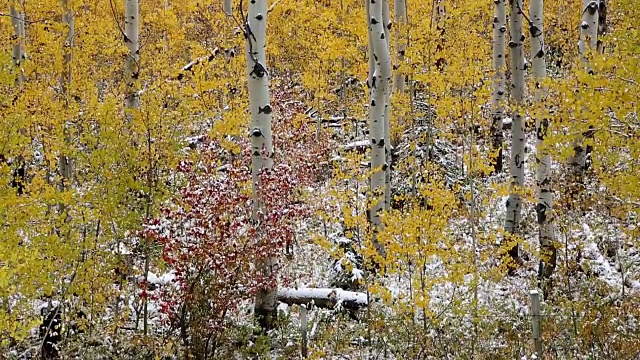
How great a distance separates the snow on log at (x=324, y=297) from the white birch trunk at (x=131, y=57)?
331 cm

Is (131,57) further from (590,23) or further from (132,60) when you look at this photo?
(590,23)

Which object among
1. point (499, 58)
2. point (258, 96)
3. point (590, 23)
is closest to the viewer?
point (258, 96)

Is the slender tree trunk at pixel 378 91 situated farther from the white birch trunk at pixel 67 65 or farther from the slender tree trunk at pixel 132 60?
the white birch trunk at pixel 67 65

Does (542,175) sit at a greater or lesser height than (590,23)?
lesser

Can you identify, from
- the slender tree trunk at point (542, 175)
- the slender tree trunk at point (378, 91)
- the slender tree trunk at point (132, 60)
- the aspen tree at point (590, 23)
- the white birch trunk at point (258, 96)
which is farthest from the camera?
the slender tree trunk at point (378, 91)

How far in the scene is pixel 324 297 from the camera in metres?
7.45

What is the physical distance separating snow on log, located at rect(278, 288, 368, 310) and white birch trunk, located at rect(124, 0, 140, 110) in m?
3.31

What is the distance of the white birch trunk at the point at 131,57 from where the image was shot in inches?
298

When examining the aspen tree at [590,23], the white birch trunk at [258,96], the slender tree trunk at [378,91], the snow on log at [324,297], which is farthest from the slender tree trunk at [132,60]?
the aspen tree at [590,23]

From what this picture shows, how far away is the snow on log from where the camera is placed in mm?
7332

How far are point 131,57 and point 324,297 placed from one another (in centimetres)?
436

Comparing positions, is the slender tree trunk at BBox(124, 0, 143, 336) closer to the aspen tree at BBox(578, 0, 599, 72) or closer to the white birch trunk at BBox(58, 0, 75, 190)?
the white birch trunk at BBox(58, 0, 75, 190)

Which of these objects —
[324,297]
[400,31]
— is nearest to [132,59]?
[324,297]

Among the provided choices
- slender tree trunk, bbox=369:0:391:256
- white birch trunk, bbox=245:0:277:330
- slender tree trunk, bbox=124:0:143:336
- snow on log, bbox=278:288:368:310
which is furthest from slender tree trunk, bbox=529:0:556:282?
slender tree trunk, bbox=124:0:143:336
